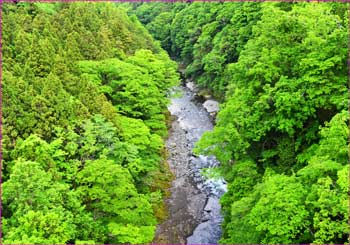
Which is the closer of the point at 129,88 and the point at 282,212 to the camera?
the point at 282,212

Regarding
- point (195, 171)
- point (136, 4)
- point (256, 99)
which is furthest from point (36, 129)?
point (136, 4)

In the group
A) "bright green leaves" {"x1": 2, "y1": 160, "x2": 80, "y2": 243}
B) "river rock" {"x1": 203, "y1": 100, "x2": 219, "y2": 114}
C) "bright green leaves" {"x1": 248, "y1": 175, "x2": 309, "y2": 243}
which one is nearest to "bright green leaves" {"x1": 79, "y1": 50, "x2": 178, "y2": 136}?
"bright green leaves" {"x1": 2, "y1": 160, "x2": 80, "y2": 243}

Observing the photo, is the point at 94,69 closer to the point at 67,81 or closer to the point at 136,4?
the point at 67,81

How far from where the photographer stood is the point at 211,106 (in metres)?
49.8

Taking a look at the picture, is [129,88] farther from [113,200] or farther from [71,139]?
[113,200]

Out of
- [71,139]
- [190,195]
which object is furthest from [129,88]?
[190,195]

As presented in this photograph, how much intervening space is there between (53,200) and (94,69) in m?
16.3

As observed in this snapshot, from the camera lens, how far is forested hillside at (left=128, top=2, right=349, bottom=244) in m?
15.6

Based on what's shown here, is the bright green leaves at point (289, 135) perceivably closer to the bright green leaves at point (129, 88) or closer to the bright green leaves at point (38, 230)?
the bright green leaves at point (129, 88)

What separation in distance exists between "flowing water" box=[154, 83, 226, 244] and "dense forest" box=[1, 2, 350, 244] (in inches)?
48.6

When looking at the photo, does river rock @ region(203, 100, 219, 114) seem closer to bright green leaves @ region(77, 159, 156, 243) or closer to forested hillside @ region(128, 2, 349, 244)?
forested hillside @ region(128, 2, 349, 244)

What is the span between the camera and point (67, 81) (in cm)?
2586

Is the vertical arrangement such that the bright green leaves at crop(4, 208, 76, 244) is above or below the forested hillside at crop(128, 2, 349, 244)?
below

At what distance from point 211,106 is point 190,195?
19892 millimetres
